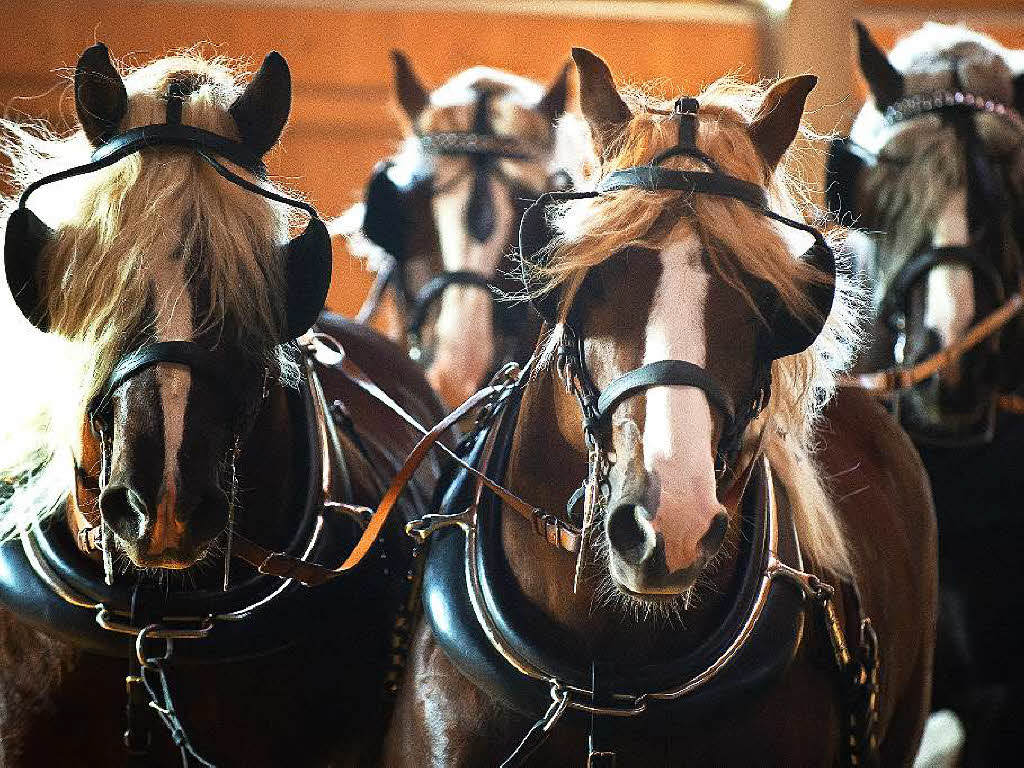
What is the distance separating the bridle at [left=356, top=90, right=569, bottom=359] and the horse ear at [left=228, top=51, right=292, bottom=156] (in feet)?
3.94

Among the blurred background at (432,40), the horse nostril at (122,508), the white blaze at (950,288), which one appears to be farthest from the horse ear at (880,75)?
the blurred background at (432,40)

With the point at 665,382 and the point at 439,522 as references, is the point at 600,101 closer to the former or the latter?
the point at 665,382

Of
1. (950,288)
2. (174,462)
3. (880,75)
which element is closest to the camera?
(174,462)

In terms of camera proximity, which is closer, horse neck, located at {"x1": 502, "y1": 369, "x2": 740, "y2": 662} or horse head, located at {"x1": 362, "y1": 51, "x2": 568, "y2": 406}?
horse neck, located at {"x1": 502, "y1": 369, "x2": 740, "y2": 662}

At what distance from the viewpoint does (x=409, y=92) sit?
3.15m

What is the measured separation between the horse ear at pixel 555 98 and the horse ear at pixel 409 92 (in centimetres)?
32

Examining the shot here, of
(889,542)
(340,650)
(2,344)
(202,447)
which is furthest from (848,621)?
(2,344)

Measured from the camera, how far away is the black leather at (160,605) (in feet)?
4.81

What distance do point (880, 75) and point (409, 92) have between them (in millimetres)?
1221

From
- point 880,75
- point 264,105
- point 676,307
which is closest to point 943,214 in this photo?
point 880,75

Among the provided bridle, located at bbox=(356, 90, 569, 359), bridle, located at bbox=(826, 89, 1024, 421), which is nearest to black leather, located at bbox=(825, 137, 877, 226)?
bridle, located at bbox=(826, 89, 1024, 421)

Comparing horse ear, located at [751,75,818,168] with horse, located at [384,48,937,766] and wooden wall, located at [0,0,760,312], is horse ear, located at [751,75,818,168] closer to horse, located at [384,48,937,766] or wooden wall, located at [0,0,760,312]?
horse, located at [384,48,937,766]

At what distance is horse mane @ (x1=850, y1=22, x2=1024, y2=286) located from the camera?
2355mm

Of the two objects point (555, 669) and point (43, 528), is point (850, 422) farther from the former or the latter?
point (43, 528)
